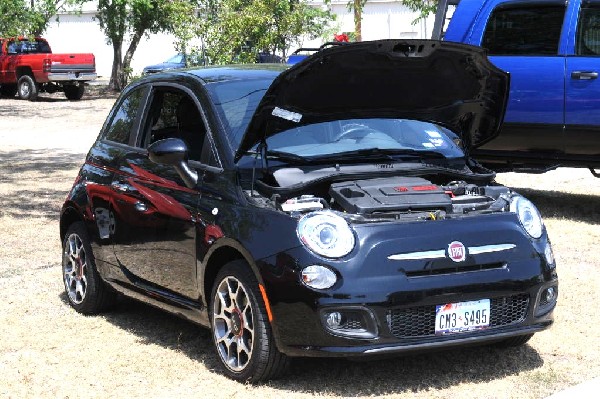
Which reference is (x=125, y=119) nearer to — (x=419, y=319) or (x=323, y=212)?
(x=323, y=212)

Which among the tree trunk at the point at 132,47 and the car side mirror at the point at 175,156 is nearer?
the car side mirror at the point at 175,156

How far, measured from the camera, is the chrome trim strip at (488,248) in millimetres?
5695

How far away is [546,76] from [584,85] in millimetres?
380

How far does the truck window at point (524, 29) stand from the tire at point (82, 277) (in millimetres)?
5318

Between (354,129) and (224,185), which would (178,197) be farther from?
(354,129)

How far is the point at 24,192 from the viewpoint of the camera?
14.2 meters

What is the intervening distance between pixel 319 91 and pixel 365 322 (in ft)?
4.57

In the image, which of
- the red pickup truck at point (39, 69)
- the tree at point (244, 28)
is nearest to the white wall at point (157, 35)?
the red pickup truck at point (39, 69)

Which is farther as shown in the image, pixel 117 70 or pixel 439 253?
pixel 117 70

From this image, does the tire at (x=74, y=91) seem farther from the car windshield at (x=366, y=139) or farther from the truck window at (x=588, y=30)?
the car windshield at (x=366, y=139)

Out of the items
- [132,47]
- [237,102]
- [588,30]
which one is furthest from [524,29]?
[132,47]

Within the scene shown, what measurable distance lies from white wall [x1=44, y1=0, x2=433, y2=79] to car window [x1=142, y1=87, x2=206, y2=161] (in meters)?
41.4

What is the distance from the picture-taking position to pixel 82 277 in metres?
7.74

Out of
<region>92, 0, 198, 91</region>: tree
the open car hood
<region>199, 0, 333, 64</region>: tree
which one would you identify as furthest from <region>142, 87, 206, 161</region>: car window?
<region>92, 0, 198, 91</region>: tree
